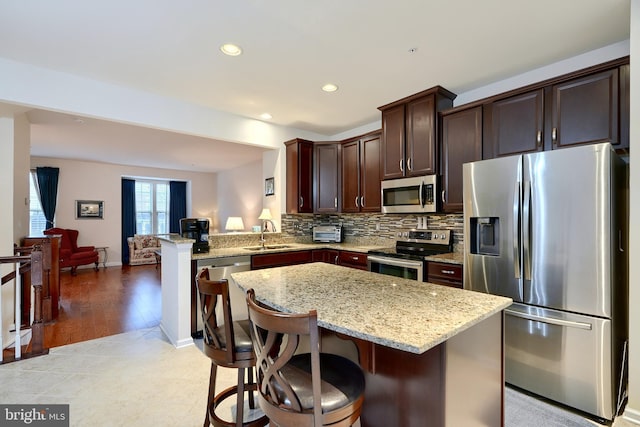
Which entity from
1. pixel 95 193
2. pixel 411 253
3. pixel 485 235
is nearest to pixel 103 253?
pixel 95 193

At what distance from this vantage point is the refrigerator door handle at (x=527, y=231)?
6.84 ft

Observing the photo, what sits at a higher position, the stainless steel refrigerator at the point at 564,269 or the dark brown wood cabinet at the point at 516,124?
the dark brown wood cabinet at the point at 516,124

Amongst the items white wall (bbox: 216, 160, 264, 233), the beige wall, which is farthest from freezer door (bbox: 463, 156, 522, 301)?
white wall (bbox: 216, 160, 264, 233)

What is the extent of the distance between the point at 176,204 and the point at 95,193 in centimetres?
200

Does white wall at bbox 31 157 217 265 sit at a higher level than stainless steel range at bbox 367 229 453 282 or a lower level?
higher

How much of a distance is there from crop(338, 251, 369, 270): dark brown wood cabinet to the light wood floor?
233 centimetres

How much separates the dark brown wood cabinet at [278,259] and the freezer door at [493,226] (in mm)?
1954

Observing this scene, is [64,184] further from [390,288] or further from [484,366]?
[484,366]

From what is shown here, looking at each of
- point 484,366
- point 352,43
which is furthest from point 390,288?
point 352,43

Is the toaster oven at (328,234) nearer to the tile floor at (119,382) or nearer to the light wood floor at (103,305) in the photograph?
the tile floor at (119,382)

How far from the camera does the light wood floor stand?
3320 mm

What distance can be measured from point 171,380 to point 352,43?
114 inches
